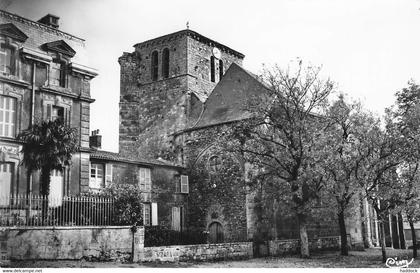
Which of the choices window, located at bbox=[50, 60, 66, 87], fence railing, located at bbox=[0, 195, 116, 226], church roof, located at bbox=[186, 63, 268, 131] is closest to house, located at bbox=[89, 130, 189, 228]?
church roof, located at bbox=[186, 63, 268, 131]

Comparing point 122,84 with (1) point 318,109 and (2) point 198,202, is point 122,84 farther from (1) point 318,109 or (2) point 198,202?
(1) point 318,109

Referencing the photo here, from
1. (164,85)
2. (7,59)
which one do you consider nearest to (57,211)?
(7,59)

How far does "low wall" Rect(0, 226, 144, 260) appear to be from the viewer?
574 inches

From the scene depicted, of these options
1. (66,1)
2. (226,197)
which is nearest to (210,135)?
(226,197)

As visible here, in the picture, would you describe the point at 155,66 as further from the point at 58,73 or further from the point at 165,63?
the point at 58,73

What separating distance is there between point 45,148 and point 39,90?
12.7 feet

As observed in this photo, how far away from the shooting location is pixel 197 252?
1923 centimetres

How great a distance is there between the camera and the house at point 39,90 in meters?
19.3

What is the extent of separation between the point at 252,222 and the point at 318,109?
7566mm

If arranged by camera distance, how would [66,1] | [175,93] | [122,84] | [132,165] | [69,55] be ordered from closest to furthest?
[66,1]
[69,55]
[132,165]
[175,93]
[122,84]

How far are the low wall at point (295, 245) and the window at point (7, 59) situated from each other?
1413cm

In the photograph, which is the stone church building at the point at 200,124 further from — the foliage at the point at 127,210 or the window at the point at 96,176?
the foliage at the point at 127,210

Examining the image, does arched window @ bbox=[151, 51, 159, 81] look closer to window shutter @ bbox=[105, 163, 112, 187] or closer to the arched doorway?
window shutter @ bbox=[105, 163, 112, 187]

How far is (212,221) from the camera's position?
1118 inches
